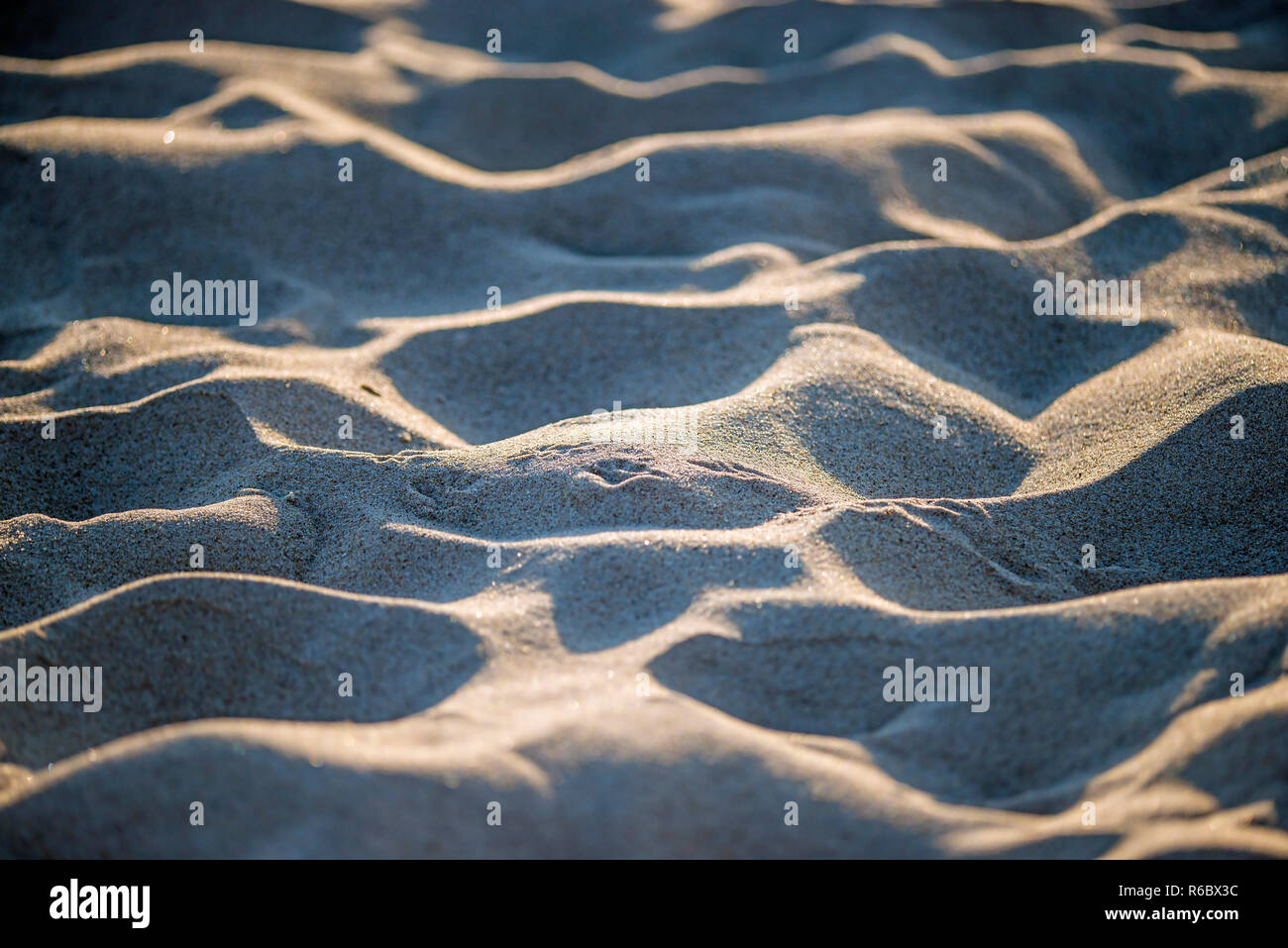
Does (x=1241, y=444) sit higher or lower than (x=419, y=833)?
higher

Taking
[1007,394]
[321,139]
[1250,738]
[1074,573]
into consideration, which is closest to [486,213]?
[321,139]

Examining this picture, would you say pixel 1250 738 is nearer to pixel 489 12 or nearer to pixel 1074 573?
pixel 1074 573

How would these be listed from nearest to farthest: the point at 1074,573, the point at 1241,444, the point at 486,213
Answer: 1. the point at 1074,573
2. the point at 1241,444
3. the point at 486,213

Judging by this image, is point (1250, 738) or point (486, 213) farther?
point (486, 213)

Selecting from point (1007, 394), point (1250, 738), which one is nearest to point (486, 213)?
point (1007, 394)

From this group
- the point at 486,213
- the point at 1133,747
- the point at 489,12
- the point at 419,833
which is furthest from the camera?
the point at 489,12
